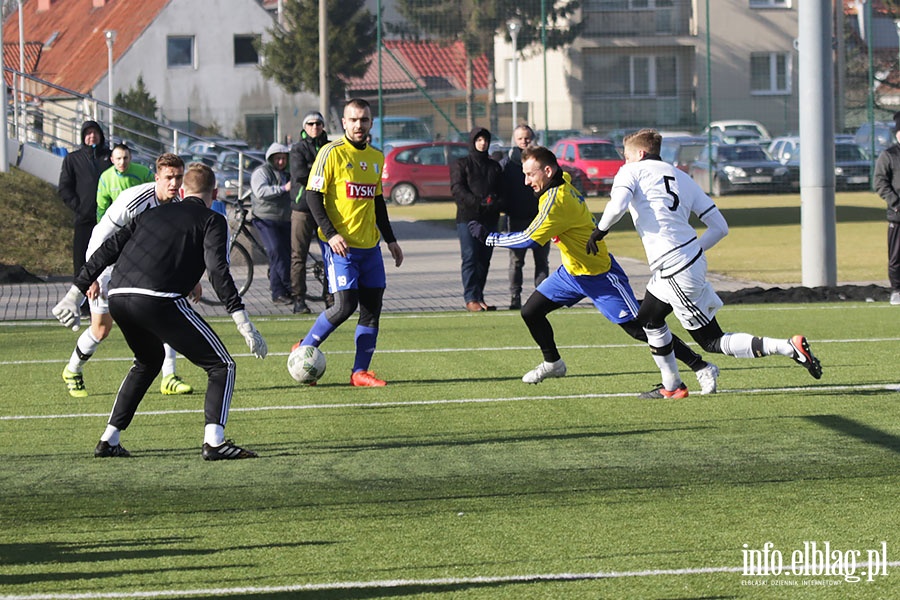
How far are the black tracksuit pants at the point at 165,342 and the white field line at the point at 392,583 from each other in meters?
2.47

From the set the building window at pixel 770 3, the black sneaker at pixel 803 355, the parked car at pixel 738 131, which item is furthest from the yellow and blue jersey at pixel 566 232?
the building window at pixel 770 3

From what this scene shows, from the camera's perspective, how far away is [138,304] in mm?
7609

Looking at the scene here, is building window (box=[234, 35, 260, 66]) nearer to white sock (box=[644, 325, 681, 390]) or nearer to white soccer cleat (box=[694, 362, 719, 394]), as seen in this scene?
white soccer cleat (box=[694, 362, 719, 394])

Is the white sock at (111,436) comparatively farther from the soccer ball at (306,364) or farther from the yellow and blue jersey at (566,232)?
the yellow and blue jersey at (566,232)

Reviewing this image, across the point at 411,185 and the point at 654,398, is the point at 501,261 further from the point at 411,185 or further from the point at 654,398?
the point at 411,185

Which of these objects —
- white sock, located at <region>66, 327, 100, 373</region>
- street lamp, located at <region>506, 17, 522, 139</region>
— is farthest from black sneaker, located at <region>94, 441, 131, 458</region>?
street lamp, located at <region>506, 17, 522, 139</region>

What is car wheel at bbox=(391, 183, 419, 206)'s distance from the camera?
132ft

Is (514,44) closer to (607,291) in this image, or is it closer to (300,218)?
(300,218)

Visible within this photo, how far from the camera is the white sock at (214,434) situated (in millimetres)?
7793

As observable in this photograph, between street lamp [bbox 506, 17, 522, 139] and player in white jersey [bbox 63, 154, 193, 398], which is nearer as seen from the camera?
player in white jersey [bbox 63, 154, 193, 398]

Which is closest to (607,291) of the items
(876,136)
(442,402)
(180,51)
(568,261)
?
(568,261)

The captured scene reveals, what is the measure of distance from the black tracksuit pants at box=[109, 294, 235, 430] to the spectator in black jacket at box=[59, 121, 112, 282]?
24.0 feet

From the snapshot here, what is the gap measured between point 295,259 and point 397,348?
3.41 meters

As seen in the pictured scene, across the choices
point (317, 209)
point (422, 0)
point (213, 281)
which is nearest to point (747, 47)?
point (422, 0)
